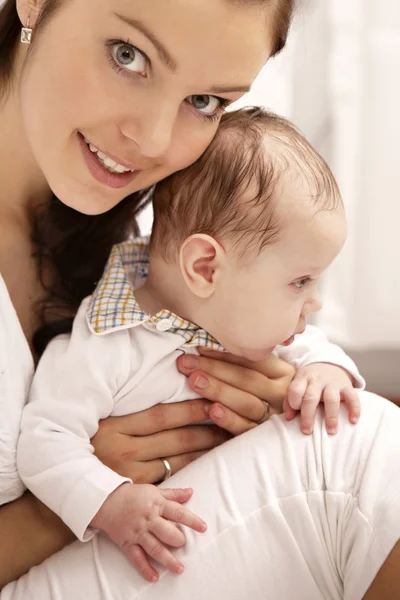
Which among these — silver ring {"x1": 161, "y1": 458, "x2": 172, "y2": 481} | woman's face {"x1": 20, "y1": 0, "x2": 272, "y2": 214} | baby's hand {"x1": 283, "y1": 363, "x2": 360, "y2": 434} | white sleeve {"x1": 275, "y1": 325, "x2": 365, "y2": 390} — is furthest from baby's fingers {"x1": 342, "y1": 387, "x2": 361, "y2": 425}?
woman's face {"x1": 20, "y1": 0, "x2": 272, "y2": 214}

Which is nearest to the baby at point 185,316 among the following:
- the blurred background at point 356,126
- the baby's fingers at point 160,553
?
the baby's fingers at point 160,553

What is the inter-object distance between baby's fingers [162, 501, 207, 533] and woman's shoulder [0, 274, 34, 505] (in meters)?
0.27

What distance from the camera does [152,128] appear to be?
3.40 ft

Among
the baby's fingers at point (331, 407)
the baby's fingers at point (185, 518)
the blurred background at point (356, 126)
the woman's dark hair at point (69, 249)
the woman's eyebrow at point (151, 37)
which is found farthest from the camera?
the blurred background at point (356, 126)

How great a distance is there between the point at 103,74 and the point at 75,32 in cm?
7

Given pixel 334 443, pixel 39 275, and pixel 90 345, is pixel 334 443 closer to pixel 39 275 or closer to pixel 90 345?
pixel 90 345

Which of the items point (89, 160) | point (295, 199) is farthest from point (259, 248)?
point (89, 160)

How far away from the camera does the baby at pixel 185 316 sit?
109 cm

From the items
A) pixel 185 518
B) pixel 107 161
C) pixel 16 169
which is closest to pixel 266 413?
pixel 185 518

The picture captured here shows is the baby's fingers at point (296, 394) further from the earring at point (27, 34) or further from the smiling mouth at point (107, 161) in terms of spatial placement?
the earring at point (27, 34)

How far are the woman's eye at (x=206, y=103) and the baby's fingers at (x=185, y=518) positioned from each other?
59cm

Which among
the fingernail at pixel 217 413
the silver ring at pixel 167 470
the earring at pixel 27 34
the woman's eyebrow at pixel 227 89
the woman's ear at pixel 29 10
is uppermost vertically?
the woman's ear at pixel 29 10

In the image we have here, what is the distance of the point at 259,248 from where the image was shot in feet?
3.78

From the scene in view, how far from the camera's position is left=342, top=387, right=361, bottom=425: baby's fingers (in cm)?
118
